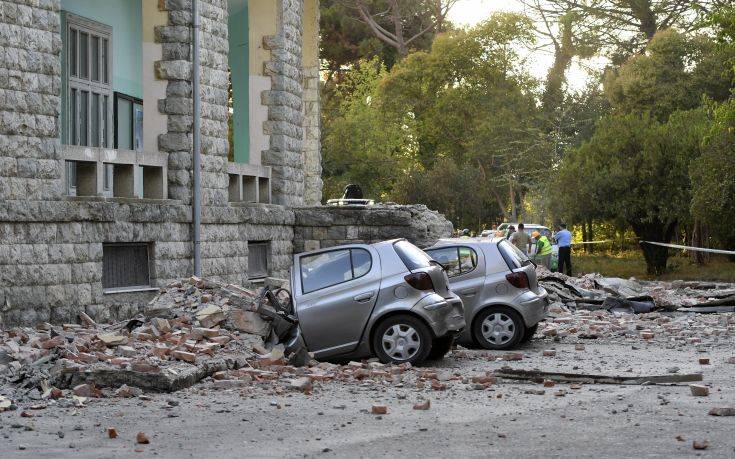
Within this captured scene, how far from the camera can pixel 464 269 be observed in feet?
56.2

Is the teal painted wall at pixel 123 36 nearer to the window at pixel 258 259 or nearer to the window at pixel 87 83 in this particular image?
the window at pixel 87 83

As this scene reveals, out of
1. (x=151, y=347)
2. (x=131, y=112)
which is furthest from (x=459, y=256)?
(x=131, y=112)

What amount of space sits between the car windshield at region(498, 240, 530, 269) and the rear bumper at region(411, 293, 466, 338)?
281 cm

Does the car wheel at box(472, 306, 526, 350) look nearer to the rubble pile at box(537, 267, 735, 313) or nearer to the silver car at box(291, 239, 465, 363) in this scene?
the silver car at box(291, 239, 465, 363)

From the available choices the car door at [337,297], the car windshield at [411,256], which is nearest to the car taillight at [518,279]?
the car windshield at [411,256]

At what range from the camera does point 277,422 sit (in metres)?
10.1

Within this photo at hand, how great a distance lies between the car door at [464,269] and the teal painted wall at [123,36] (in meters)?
8.64

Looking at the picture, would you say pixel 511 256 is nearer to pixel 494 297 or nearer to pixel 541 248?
pixel 494 297

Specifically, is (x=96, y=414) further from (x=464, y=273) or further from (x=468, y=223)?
(x=468, y=223)

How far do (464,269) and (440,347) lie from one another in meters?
2.53

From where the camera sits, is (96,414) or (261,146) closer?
(96,414)

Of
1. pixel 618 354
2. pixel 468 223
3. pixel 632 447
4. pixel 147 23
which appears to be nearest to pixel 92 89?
pixel 147 23

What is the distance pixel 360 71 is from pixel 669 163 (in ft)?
89.2

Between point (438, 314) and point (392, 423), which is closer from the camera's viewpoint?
point (392, 423)
